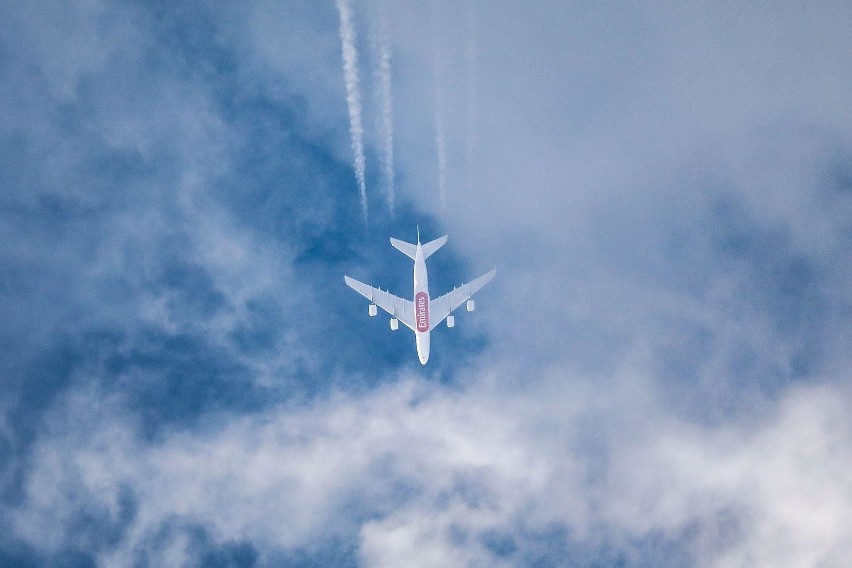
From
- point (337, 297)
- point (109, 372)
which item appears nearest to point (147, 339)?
point (109, 372)

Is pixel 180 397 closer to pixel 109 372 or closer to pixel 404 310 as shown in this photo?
pixel 109 372

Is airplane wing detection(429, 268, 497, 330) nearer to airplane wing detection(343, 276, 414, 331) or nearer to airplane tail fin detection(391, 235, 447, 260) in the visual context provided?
airplane wing detection(343, 276, 414, 331)

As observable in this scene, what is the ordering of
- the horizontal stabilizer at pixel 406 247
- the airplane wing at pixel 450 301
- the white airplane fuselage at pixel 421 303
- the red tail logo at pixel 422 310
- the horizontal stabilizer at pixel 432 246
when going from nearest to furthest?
1. the horizontal stabilizer at pixel 432 246
2. the horizontal stabilizer at pixel 406 247
3. the white airplane fuselage at pixel 421 303
4. the red tail logo at pixel 422 310
5. the airplane wing at pixel 450 301

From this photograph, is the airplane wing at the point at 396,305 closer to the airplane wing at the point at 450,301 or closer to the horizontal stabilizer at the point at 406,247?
the airplane wing at the point at 450,301

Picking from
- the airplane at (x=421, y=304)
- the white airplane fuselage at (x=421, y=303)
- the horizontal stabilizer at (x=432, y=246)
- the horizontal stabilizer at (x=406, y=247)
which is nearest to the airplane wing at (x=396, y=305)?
the airplane at (x=421, y=304)

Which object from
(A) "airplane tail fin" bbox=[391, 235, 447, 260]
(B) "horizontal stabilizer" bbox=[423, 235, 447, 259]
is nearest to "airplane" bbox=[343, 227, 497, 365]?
(A) "airplane tail fin" bbox=[391, 235, 447, 260]
